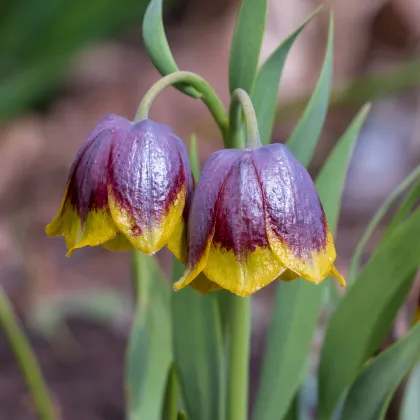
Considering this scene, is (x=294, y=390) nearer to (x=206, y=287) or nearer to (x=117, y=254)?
(x=206, y=287)

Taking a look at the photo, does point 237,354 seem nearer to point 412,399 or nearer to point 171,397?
point 171,397

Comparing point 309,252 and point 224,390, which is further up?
point 309,252

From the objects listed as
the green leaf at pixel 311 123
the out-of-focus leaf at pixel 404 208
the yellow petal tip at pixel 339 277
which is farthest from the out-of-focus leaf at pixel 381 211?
the yellow petal tip at pixel 339 277

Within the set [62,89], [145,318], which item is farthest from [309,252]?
[62,89]

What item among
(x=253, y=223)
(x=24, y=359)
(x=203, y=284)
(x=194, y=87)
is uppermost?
(x=194, y=87)

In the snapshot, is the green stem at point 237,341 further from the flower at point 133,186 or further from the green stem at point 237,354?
the flower at point 133,186

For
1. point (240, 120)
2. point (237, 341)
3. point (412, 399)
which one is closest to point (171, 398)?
point (237, 341)

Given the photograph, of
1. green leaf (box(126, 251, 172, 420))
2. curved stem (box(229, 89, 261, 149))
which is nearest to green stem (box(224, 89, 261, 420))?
curved stem (box(229, 89, 261, 149))
